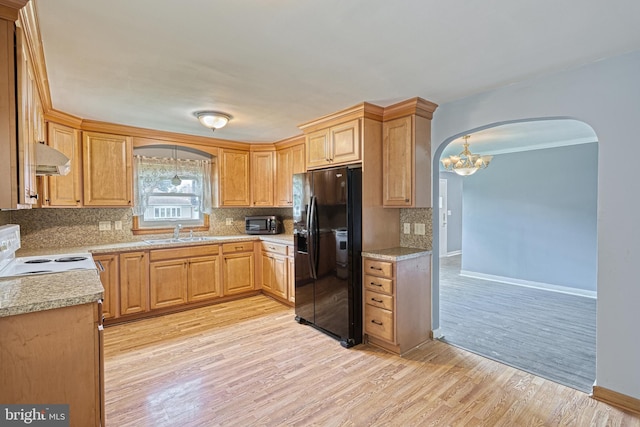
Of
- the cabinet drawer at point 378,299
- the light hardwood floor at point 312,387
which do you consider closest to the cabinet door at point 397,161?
the cabinet drawer at point 378,299

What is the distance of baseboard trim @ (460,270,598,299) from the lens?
4.65 m

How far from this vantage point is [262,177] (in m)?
4.91

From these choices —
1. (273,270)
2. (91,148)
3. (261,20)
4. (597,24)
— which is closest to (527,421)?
(597,24)

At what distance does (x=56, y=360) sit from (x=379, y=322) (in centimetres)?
239

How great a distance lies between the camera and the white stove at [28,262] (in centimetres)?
216

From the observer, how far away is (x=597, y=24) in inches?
67.7

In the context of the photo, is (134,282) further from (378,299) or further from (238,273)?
(378,299)

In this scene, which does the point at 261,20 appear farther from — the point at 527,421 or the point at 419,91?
Result: the point at 527,421

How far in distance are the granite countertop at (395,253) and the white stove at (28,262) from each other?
2.31 m

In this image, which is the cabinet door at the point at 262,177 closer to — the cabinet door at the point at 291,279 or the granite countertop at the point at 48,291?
the cabinet door at the point at 291,279

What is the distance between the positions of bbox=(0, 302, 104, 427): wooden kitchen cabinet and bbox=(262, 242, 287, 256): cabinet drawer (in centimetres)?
266

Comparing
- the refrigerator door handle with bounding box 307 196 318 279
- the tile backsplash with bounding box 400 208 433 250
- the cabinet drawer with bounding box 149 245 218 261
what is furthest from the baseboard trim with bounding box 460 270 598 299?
the cabinet drawer with bounding box 149 245 218 261

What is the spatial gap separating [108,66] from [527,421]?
368 centimetres

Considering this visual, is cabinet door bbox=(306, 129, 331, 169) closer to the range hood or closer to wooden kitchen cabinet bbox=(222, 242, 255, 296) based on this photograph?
wooden kitchen cabinet bbox=(222, 242, 255, 296)
